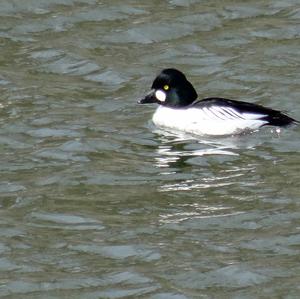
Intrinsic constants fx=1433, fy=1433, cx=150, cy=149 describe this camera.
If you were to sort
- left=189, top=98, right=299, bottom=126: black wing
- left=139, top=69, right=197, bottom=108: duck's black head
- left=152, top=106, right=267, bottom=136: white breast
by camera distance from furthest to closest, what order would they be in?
left=139, top=69, right=197, bottom=108: duck's black head, left=152, top=106, right=267, bottom=136: white breast, left=189, top=98, right=299, bottom=126: black wing

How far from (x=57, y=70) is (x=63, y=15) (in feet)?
5.58

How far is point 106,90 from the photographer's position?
54.4ft

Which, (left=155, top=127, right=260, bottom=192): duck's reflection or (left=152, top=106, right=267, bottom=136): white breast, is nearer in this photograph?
(left=155, top=127, right=260, bottom=192): duck's reflection

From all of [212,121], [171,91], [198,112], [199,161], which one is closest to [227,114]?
[212,121]

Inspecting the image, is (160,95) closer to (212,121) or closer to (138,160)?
(212,121)

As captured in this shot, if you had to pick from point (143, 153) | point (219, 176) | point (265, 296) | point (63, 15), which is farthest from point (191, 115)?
point (265, 296)

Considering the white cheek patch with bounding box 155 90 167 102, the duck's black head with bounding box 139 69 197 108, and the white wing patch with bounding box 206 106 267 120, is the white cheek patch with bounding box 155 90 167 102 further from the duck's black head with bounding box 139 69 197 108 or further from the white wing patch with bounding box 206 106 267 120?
A: the white wing patch with bounding box 206 106 267 120

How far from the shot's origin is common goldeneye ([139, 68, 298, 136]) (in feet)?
48.9

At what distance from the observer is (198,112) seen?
15.4m

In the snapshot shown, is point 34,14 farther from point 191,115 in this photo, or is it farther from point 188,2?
point 191,115

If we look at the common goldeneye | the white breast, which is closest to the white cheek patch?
the common goldeneye

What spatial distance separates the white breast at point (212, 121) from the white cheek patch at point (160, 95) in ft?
0.93

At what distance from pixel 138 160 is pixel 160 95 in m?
2.07

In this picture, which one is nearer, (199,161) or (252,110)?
(199,161)
